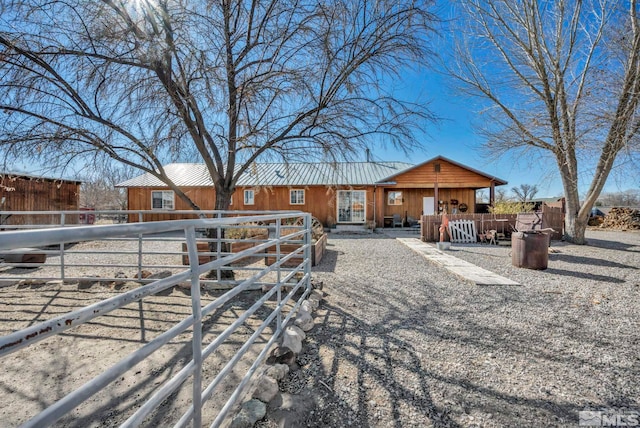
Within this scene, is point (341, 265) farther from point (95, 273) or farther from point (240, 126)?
point (95, 273)

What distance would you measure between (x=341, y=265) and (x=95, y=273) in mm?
5527

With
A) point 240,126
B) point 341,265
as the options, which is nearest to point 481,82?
point 341,265

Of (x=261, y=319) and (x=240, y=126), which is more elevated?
(x=240, y=126)

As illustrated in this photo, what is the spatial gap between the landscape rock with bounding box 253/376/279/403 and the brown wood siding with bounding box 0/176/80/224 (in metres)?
13.0

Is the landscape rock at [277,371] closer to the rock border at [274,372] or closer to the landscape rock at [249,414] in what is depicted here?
the rock border at [274,372]

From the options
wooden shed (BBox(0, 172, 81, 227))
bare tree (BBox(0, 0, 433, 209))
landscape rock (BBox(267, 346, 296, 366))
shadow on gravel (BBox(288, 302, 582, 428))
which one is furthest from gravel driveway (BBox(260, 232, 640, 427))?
wooden shed (BBox(0, 172, 81, 227))

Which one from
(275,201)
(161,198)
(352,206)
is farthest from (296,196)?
(161,198)

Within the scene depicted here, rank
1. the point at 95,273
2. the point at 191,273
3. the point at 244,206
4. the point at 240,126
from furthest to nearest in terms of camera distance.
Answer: the point at 244,206
the point at 95,273
the point at 240,126
the point at 191,273

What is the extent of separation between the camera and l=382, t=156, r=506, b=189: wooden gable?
1565cm

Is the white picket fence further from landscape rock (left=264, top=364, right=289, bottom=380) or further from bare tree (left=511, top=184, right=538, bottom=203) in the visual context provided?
bare tree (left=511, top=184, right=538, bottom=203)

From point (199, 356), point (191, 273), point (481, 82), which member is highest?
point (481, 82)

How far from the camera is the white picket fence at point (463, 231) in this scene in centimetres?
1111

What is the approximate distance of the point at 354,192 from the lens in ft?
54.4

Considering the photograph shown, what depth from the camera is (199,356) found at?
1.47 m
